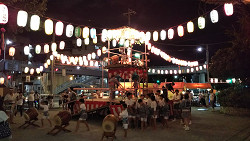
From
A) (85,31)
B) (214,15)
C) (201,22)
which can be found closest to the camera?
(214,15)

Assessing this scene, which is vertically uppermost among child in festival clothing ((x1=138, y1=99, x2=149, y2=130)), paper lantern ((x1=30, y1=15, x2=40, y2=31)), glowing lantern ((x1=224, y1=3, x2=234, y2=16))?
glowing lantern ((x1=224, y1=3, x2=234, y2=16))

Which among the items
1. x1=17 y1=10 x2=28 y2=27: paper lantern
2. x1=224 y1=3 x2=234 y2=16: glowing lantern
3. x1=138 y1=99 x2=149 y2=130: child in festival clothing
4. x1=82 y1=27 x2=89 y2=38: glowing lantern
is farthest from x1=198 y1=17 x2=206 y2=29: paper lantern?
x1=17 y1=10 x2=28 y2=27: paper lantern

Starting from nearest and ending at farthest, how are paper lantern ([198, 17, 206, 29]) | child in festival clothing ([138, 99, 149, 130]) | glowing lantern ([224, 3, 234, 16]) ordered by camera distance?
child in festival clothing ([138, 99, 149, 130])
glowing lantern ([224, 3, 234, 16])
paper lantern ([198, 17, 206, 29])

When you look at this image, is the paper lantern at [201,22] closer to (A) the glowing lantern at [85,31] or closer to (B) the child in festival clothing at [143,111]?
(B) the child in festival clothing at [143,111]

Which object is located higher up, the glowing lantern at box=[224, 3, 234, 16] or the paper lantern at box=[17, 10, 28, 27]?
the glowing lantern at box=[224, 3, 234, 16]

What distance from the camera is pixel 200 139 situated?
26.3 ft

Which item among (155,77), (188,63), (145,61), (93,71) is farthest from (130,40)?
(155,77)

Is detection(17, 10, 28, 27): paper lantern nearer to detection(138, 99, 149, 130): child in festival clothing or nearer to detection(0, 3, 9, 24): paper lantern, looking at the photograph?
detection(0, 3, 9, 24): paper lantern

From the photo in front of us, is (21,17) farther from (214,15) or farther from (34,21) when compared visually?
(214,15)

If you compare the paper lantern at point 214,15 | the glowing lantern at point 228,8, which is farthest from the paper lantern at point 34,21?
the glowing lantern at point 228,8

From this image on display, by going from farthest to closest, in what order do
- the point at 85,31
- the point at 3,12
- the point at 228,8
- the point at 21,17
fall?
the point at 85,31, the point at 228,8, the point at 21,17, the point at 3,12

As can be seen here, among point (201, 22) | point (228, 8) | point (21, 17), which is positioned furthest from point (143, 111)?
point (21, 17)

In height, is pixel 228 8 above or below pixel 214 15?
above

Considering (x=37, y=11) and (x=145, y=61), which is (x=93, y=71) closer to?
(x=145, y=61)
